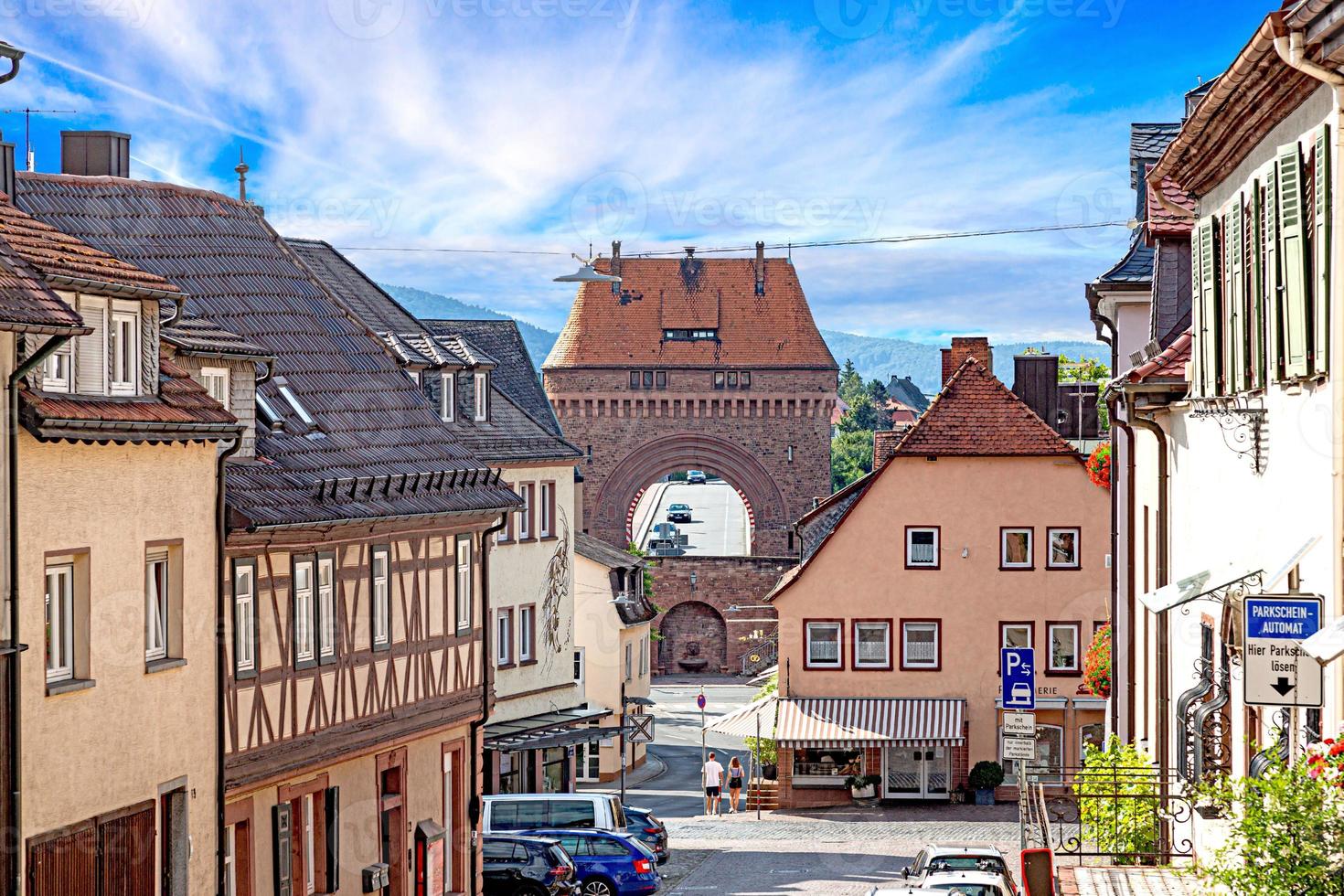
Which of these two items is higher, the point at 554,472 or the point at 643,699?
the point at 554,472

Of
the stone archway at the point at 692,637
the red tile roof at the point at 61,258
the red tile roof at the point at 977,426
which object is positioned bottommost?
the stone archway at the point at 692,637

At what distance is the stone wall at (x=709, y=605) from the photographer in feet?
270

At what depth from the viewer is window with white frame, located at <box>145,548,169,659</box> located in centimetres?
1691

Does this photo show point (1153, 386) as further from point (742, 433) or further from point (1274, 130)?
point (742, 433)

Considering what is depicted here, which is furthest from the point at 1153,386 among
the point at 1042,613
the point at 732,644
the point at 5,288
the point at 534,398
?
the point at 732,644

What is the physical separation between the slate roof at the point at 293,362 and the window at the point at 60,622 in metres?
3.80

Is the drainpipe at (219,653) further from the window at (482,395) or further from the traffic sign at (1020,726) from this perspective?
the window at (482,395)

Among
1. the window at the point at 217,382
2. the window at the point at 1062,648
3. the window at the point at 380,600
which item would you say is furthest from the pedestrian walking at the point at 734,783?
the window at the point at 217,382

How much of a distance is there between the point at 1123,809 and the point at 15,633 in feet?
30.9

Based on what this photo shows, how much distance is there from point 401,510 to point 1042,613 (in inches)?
894

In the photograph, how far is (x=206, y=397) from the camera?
18.1 meters

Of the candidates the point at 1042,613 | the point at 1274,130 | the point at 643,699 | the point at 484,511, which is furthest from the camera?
the point at 643,699

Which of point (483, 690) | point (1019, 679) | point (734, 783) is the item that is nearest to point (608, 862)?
point (483, 690)

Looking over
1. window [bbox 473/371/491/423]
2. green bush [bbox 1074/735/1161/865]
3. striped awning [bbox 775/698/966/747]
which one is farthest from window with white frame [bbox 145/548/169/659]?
striped awning [bbox 775/698/966/747]
